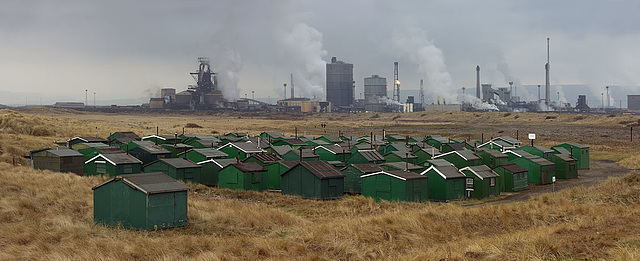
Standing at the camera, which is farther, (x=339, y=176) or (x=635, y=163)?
(x=635, y=163)

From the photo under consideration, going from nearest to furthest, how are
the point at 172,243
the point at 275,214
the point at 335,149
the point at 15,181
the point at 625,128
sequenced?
the point at 172,243, the point at 275,214, the point at 15,181, the point at 335,149, the point at 625,128

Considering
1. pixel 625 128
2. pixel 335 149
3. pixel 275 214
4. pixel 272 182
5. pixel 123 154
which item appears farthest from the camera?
pixel 625 128

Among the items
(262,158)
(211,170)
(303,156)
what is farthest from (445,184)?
Answer: (211,170)

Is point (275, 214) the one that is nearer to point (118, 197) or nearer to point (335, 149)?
point (118, 197)

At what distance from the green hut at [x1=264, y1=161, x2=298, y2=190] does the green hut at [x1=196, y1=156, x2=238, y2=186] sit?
3.41m

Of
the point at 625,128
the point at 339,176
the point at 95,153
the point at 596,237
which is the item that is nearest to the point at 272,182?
the point at 339,176

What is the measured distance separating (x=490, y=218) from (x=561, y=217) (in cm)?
307

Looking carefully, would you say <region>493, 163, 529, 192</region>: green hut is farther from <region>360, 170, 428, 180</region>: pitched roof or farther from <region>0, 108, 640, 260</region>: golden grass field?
<region>360, 170, 428, 180</region>: pitched roof

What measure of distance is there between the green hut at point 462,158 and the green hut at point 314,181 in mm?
11956

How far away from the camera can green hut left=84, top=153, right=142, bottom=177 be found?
138 feet

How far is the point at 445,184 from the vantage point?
37094 millimetres

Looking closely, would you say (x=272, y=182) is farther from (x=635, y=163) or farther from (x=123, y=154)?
(x=635, y=163)

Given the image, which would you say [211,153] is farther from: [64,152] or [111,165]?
[64,152]

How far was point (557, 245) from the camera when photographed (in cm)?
1759
